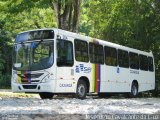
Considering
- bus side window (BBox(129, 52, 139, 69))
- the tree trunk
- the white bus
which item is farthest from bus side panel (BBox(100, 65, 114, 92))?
the tree trunk

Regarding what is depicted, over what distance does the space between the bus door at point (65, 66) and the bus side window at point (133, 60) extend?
25.0ft

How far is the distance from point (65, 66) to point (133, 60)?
28.2 ft

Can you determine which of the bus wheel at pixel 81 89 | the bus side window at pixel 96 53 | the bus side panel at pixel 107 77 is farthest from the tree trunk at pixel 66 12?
the bus wheel at pixel 81 89

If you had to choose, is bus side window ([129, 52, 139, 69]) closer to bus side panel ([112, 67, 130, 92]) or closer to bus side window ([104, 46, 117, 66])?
bus side panel ([112, 67, 130, 92])

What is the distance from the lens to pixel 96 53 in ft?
72.6

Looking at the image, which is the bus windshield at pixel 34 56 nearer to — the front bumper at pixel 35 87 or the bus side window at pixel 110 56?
the front bumper at pixel 35 87

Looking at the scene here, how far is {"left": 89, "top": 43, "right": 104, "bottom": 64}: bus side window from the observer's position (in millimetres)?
→ 21594

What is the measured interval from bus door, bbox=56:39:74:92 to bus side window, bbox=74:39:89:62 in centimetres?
49

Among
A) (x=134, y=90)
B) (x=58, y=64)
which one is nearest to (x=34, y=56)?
(x=58, y=64)

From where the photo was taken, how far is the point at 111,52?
940 inches

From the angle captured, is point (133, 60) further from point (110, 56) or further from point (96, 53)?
point (96, 53)

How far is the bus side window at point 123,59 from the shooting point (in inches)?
984

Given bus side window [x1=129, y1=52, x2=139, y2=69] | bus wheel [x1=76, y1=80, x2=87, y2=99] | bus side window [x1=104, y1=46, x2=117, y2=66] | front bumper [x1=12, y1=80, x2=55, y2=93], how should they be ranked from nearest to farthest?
1. front bumper [x1=12, y1=80, x2=55, y2=93]
2. bus wheel [x1=76, y1=80, x2=87, y2=99]
3. bus side window [x1=104, y1=46, x2=117, y2=66]
4. bus side window [x1=129, y1=52, x2=139, y2=69]

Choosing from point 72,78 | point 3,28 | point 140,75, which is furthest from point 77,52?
point 3,28
